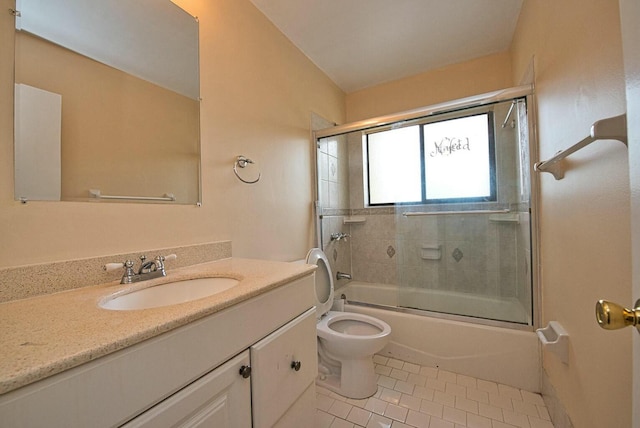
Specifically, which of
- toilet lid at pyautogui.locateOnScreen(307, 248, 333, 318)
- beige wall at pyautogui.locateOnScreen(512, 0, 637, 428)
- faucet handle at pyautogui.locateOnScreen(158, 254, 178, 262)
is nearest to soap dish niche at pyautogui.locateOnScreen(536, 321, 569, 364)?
beige wall at pyautogui.locateOnScreen(512, 0, 637, 428)

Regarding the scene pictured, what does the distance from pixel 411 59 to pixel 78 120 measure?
2.28 m

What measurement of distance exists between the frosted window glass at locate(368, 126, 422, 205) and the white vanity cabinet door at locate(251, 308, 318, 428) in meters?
1.55

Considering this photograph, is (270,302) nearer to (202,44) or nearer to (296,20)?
(202,44)

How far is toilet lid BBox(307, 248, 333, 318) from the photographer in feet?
5.71

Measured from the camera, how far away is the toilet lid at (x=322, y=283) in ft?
5.71

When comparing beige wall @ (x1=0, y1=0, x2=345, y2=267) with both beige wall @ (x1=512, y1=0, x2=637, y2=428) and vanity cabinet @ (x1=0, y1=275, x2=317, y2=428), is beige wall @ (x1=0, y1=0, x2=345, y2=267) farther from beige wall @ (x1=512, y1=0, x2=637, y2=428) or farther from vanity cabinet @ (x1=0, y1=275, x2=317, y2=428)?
beige wall @ (x1=512, y1=0, x2=637, y2=428)

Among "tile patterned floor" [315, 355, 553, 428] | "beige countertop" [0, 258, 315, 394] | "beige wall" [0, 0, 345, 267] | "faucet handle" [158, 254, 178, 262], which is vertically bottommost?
"tile patterned floor" [315, 355, 553, 428]

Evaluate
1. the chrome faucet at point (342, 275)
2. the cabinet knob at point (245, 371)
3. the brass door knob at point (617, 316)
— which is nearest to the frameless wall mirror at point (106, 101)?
the cabinet knob at point (245, 371)

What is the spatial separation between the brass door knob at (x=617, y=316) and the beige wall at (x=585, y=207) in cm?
47

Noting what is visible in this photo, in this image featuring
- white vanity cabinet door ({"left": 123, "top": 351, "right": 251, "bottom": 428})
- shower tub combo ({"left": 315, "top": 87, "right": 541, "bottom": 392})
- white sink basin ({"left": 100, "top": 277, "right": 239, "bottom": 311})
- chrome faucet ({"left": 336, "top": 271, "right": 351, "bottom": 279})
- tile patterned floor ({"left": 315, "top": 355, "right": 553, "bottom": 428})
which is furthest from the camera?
chrome faucet ({"left": 336, "top": 271, "right": 351, "bottom": 279})

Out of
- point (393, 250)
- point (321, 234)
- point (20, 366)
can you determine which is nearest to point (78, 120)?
point (20, 366)

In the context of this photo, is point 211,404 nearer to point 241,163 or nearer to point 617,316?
point 617,316

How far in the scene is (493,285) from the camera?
189 cm

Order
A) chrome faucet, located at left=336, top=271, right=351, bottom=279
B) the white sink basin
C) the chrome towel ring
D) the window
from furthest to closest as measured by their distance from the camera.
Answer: chrome faucet, located at left=336, top=271, right=351, bottom=279 < the window < the chrome towel ring < the white sink basin
